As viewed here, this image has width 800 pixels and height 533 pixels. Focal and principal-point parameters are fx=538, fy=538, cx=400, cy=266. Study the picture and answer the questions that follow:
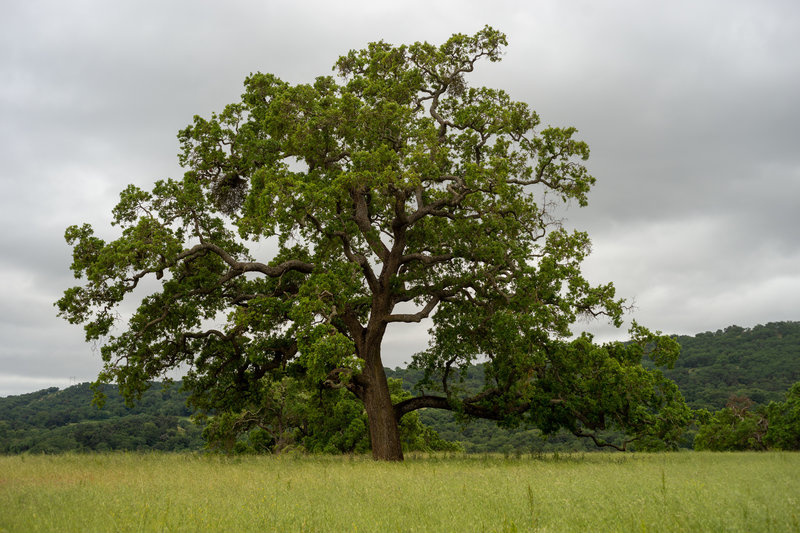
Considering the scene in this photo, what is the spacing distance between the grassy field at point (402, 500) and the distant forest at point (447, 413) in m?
13.5

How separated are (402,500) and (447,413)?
60.5 m

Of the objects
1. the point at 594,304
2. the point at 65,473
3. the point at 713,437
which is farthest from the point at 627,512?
the point at 713,437

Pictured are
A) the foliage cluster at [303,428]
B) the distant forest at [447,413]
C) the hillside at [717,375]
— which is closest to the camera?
the foliage cluster at [303,428]

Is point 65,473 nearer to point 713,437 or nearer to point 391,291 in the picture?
point 391,291

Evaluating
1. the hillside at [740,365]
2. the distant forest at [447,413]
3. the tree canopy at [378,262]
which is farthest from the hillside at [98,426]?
the hillside at [740,365]

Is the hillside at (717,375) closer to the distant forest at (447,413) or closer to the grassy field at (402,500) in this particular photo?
the distant forest at (447,413)

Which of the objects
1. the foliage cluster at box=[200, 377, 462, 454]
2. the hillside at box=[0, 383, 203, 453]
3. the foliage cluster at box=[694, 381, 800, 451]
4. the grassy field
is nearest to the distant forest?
the hillside at box=[0, 383, 203, 453]

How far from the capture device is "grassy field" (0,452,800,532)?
283 inches

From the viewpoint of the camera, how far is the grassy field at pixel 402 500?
283 inches

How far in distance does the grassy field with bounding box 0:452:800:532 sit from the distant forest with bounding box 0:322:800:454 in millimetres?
13475

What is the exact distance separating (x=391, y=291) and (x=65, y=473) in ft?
42.3

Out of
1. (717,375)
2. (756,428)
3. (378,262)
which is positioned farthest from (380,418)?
(717,375)

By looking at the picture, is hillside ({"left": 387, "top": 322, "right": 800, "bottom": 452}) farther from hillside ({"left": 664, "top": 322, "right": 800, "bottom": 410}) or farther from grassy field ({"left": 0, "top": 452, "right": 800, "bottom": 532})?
grassy field ({"left": 0, "top": 452, "right": 800, "bottom": 532})

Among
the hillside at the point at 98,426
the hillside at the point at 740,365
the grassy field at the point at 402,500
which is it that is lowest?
the hillside at the point at 98,426
